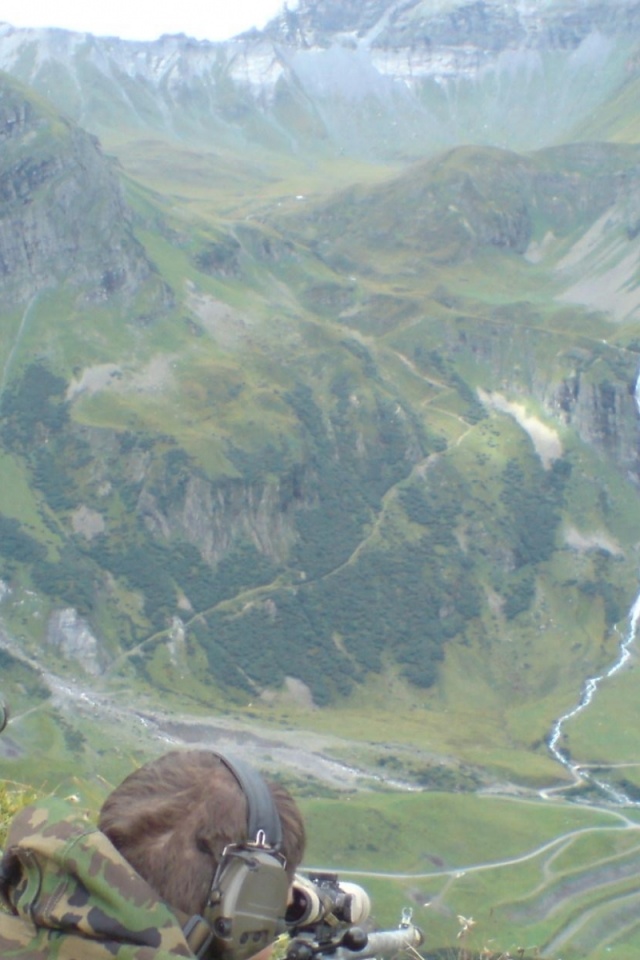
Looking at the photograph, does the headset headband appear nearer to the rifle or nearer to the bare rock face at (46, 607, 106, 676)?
the rifle

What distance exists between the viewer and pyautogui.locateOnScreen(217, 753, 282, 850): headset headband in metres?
7.13

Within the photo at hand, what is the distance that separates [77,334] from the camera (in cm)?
19638

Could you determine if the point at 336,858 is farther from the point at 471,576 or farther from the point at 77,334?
the point at 77,334

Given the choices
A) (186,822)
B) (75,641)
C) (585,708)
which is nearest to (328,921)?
(186,822)

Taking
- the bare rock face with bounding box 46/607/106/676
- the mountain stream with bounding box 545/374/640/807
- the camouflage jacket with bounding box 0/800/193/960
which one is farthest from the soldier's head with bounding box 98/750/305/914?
the bare rock face with bounding box 46/607/106/676

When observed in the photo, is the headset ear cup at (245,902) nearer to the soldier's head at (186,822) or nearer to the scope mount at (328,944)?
the soldier's head at (186,822)

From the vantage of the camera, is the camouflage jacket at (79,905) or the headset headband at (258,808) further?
the headset headband at (258,808)

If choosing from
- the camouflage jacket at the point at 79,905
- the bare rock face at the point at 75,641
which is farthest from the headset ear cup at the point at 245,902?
the bare rock face at the point at 75,641

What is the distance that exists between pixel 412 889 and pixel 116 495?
92.6 metres

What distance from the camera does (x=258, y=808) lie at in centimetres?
718

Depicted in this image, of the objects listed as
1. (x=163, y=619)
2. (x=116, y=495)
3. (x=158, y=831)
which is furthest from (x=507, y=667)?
(x=158, y=831)

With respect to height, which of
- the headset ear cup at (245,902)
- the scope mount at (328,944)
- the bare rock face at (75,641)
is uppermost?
the headset ear cup at (245,902)

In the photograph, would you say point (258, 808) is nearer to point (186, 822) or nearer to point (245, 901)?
point (186, 822)

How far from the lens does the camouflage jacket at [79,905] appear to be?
259 inches
